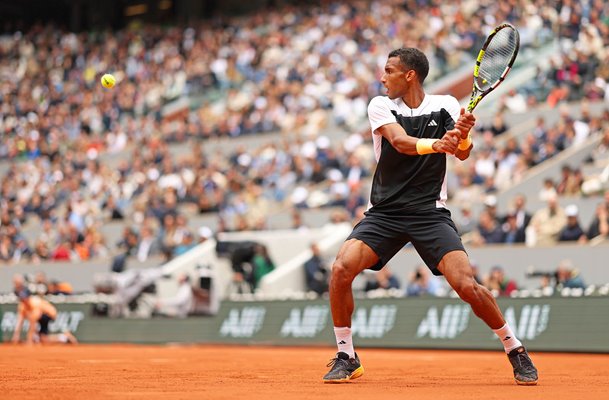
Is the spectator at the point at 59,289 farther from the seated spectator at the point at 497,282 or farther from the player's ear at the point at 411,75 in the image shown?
the player's ear at the point at 411,75

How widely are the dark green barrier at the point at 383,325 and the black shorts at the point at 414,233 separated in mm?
6670

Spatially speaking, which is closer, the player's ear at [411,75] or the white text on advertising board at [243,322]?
the player's ear at [411,75]

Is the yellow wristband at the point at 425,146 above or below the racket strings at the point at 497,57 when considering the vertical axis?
below

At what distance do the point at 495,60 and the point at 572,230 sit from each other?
9.77 meters

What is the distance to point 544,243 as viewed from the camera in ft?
59.0

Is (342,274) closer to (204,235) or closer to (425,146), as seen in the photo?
(425,146)

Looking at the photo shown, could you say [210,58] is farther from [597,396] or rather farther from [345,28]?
[597,396]

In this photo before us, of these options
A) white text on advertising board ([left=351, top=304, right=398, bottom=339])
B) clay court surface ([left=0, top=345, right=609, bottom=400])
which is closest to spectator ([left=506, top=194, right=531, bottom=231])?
white text on advertising board ([left=351, top=304, right=398, bottom=339])

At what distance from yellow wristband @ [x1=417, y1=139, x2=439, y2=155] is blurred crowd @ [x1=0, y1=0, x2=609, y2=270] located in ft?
43.5

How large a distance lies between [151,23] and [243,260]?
2480 cm

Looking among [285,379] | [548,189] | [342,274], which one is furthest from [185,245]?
[342,274]

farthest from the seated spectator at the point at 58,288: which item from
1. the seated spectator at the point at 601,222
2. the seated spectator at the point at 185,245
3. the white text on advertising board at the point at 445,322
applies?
the seated spectator at the point at 601,222

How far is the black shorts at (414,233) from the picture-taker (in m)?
8.18

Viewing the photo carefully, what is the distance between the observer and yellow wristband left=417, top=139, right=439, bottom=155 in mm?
7773
